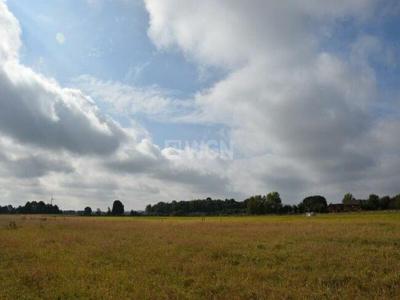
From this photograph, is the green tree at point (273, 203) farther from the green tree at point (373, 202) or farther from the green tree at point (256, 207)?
the green tree at point (373, 202)

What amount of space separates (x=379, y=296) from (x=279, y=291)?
9.59ft

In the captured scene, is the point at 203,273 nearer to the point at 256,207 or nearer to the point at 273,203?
the point at 256,207

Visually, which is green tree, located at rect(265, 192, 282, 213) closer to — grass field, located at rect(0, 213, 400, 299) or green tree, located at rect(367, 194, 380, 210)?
green tree, located at rect(367, 194, 380, 210)

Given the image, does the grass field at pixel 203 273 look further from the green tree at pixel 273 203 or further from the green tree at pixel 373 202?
the green tree at pixel 373 202

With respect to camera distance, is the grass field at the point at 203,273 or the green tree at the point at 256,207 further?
the green tree at the point at 256,207

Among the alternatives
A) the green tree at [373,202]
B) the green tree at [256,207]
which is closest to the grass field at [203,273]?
the green tree at [256,207]

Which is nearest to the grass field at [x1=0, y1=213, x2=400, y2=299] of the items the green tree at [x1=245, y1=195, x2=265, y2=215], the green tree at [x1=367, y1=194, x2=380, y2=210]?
the green tree at [x1=245, y1=195, x2=265, y2=215]

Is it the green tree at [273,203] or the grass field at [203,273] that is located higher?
the green tree at [273,203]

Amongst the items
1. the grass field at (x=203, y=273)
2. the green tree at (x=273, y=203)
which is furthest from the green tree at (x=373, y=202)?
the grass field at (x=203, y=273)

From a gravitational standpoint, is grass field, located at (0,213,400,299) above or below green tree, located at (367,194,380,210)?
below

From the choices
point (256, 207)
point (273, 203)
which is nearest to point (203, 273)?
point (256, 207)

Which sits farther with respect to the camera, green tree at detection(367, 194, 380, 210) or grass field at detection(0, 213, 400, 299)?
green tree at detection(367, 194, 380, 210)

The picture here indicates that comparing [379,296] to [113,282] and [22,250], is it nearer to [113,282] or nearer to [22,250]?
[113,282]

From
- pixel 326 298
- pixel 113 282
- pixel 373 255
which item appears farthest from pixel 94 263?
pixel 373 255
